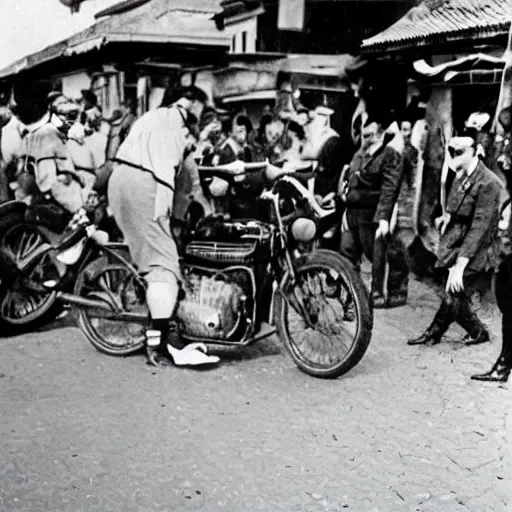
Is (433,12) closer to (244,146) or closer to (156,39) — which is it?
(244,146)

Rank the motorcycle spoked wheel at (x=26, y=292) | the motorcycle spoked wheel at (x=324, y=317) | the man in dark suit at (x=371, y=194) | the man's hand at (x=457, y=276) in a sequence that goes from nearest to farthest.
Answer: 1. the motorcycle spoked wheel at (x=324, y=317)
2. the man's hand at (x=457, y=276)
3. the man in dark suit at (x=371, y=194)
4. the motorcycle spoked wheel at (x=26, y=292)

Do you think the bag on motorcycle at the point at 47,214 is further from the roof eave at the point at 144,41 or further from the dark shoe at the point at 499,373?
the dark shoe at the point at 499,373

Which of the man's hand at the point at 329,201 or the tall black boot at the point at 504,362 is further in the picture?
the man's hand at the point at 329,201

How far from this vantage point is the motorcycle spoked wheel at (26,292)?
15.5ft

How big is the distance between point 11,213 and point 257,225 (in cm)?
165

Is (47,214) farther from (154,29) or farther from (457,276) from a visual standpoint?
(457,276)

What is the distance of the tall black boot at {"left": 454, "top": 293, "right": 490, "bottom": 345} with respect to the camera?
4.11 meters

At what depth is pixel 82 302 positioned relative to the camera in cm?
442

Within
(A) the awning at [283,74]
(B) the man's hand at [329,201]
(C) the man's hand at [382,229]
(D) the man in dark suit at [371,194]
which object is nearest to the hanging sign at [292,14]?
(A) the awning at [283,74]

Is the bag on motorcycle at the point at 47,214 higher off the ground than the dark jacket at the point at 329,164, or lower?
lower

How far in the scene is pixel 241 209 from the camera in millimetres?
4391

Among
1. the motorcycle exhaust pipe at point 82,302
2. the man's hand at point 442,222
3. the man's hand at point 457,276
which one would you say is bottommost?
the motorcycle exhaust pipe at point 82,302

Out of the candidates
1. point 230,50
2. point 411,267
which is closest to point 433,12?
point 230,50

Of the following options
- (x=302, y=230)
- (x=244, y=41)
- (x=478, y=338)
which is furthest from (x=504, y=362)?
(x=244, y=41)
